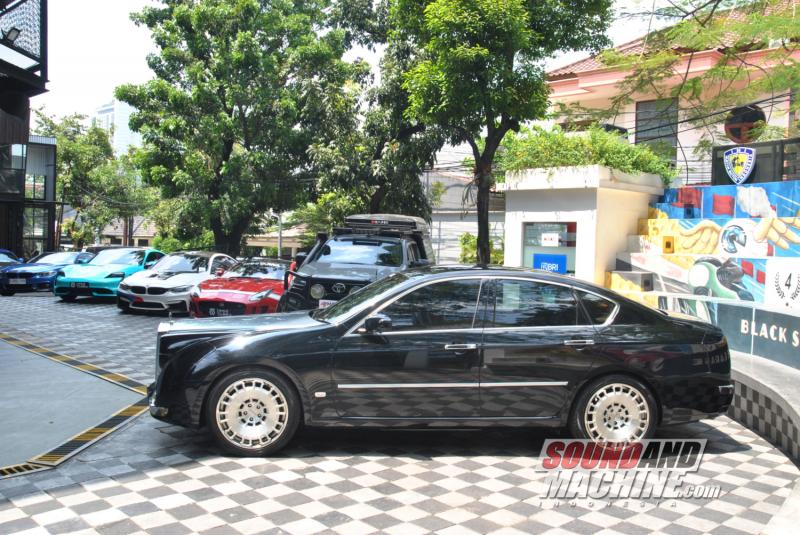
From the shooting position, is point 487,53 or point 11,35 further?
point 487,53

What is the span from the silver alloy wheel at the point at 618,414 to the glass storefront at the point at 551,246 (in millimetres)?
9785

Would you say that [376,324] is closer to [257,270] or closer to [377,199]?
[257,270]

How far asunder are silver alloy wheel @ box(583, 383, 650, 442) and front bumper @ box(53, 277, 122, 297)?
45.1 ft

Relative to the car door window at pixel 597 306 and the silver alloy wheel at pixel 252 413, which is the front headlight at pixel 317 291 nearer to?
the silver alloy wheel at pixel 252 413

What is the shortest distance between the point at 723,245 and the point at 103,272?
13.9 m

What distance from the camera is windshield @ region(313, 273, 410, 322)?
18.7 ft

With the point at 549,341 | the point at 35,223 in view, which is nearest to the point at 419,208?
the point at 549,341

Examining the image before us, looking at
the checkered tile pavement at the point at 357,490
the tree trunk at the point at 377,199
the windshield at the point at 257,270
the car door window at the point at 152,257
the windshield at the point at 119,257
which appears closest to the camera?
the checkered tile pavement at the point at 357,490

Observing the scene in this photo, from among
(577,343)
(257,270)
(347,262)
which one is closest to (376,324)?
(577,343)

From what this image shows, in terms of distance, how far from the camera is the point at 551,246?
1566 centimetres

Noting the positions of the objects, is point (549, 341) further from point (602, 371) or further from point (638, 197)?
point (638, 197)

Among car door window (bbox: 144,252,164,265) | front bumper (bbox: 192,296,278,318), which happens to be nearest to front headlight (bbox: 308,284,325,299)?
front bumper (bbox: 192,296,278,318)

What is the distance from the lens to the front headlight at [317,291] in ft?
30.2

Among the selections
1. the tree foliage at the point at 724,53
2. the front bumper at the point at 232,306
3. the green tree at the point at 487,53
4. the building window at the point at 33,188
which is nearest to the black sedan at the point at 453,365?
the front bumper at the point at 232,306
